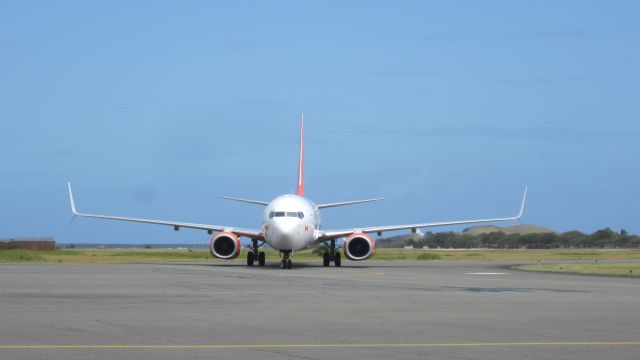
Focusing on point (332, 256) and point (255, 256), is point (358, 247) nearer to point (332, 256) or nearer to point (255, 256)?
point (332, 256)

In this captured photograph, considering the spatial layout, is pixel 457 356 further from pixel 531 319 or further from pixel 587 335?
pixel 531 319

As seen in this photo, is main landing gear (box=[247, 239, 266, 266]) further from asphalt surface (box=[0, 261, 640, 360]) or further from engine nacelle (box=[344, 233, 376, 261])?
asphalt surface (box=[0, 261, 640, 360])

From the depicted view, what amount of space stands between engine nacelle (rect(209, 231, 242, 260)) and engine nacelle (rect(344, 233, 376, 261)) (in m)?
5.45

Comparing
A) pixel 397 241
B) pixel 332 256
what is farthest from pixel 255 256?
pixel 397 241

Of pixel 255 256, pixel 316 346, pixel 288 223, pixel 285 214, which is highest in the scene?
pixel 285 214

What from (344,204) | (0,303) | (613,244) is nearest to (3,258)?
(344,204)

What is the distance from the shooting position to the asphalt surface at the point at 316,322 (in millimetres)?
11938

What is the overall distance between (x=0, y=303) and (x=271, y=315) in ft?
19.8

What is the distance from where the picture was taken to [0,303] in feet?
64.4

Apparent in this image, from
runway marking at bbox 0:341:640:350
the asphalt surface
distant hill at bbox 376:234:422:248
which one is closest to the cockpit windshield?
the asphalt surface

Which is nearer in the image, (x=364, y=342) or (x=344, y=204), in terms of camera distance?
(x=364, y=342)

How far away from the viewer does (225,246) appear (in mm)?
48781

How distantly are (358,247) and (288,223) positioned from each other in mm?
6003

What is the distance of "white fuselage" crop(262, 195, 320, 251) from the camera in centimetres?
4488
